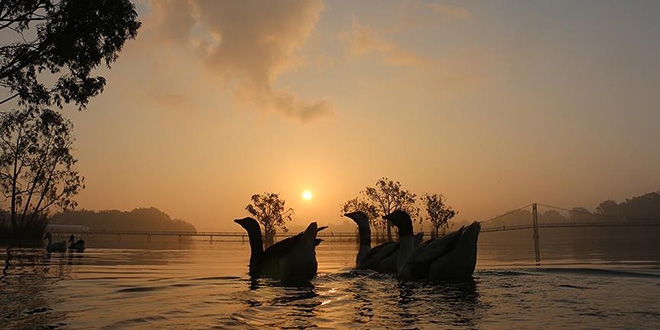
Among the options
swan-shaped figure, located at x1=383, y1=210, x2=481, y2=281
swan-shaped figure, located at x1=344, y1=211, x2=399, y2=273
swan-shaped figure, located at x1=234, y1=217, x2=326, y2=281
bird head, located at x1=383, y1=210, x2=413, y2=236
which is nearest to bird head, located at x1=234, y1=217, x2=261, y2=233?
swan-shaped figure, located at x1=234, y1=217, x2=326, y2=281

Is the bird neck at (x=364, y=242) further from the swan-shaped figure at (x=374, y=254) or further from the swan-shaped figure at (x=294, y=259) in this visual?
the swan-shaped figure at (x=294, y=259)

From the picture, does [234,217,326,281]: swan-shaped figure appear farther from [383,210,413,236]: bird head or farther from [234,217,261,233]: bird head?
[383,210,413,236]: bird head

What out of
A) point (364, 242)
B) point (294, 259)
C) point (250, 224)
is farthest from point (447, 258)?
point (364, 242)

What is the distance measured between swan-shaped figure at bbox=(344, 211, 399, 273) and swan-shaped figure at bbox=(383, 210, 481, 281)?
11.4 feet

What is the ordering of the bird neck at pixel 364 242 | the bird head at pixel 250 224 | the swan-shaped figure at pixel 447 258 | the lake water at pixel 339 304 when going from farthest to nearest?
the bird neck at pixel 364 242 < the bird head at pixel 250 224 < the swan-shaped figure at pixel 447 258 < the lake water at pixel 339 304

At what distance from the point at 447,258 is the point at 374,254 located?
19.0 feet

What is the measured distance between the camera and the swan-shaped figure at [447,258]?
1067 cm

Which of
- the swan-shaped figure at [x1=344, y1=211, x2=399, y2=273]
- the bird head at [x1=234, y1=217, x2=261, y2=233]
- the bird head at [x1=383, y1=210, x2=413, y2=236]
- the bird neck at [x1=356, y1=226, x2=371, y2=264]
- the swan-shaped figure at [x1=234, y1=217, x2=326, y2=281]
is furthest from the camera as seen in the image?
the bird neck at [x1=356, y1=226, x2=371, y2=264]

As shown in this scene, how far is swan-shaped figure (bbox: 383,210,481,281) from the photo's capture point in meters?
10.7

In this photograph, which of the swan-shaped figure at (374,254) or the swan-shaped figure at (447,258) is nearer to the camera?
the swan-shaped figure at (447,258)

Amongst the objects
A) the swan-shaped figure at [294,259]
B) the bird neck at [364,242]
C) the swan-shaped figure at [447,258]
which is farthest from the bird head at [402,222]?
the bird neck at [364,242]

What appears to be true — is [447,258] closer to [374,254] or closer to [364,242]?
[374,254]

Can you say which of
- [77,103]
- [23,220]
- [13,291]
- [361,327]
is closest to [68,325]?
[361,327]

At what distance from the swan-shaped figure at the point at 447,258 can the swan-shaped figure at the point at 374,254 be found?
349 centimetres
